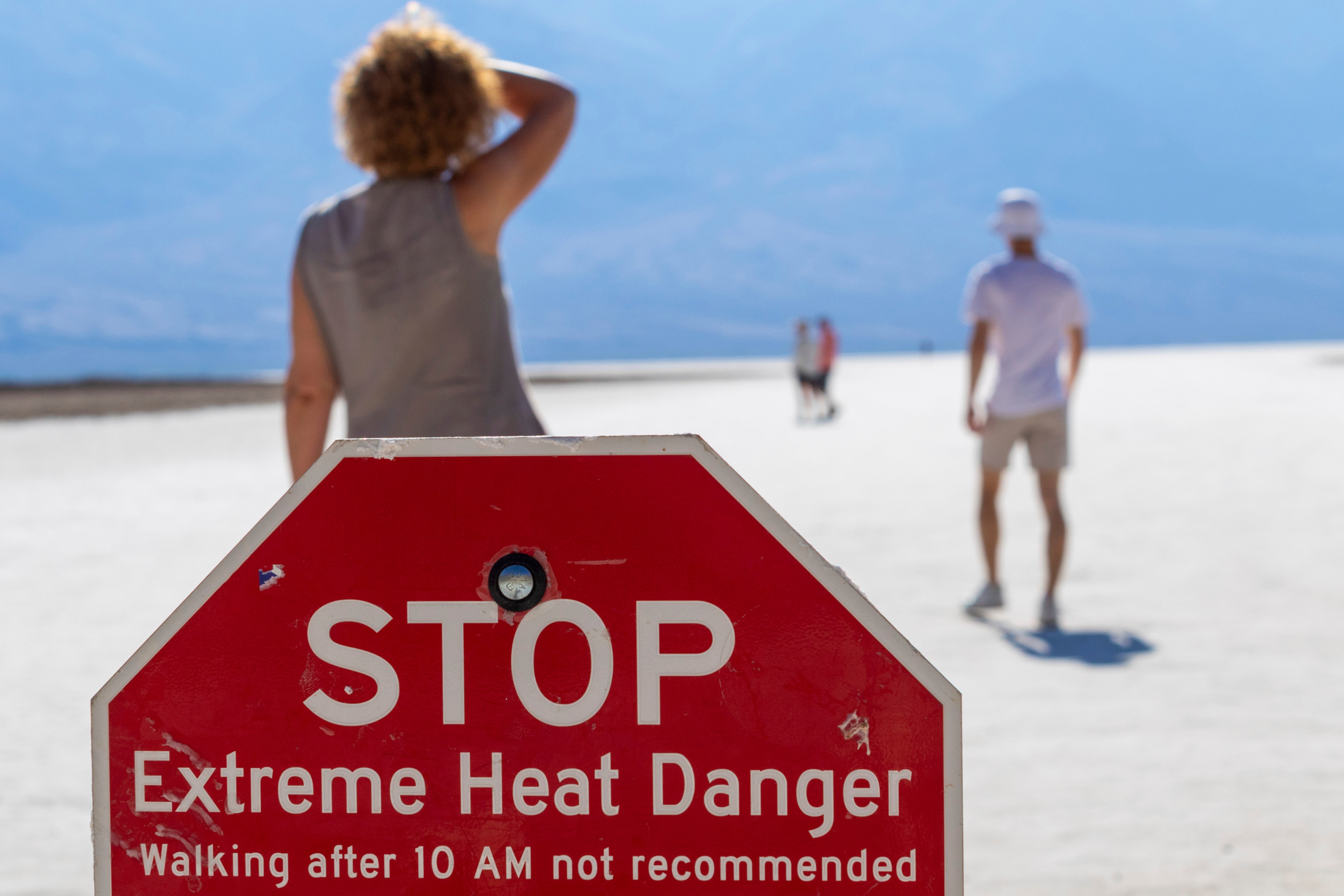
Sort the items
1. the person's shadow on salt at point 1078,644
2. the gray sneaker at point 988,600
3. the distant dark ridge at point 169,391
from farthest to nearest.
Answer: the distant dark ridge at point 169,391
the gray sneaker at point 988,600
the person's shadow on salt at point 1078,644

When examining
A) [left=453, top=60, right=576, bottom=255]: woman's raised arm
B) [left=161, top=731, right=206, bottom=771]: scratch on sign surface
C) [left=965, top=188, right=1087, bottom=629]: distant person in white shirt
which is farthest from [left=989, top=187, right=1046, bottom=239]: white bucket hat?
[left=161, top=731, right=206, bottom=771]: scratch on sign surface

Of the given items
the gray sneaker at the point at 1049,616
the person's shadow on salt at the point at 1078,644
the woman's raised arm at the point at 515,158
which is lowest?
the person's shadow on salt at the point at 1078,644

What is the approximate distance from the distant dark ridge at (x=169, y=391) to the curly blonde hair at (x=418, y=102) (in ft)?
73.9

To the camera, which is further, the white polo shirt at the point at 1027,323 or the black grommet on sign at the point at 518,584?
the white polo shirt at the point at 1027,323

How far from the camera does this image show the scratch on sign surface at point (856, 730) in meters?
1.25

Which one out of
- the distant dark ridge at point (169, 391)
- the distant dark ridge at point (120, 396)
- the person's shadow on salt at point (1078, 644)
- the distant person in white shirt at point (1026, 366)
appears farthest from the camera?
the distant dark ridge at point (169, 391)

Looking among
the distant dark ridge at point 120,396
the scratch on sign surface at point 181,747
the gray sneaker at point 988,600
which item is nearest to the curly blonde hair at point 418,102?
the scratch on sign surface at point 181,747

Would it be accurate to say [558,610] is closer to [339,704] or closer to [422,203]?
[339,704]

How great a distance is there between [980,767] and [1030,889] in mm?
830

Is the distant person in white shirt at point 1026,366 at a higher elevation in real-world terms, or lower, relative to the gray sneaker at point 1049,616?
higher

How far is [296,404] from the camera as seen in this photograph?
7.89ft

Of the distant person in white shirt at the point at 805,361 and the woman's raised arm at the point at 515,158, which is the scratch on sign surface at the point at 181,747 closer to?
the woman's raised arm at the point at 515,158

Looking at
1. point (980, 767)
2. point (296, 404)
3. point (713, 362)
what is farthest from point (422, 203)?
point (713, 362)

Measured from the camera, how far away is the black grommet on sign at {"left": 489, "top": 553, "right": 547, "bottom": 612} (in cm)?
125
